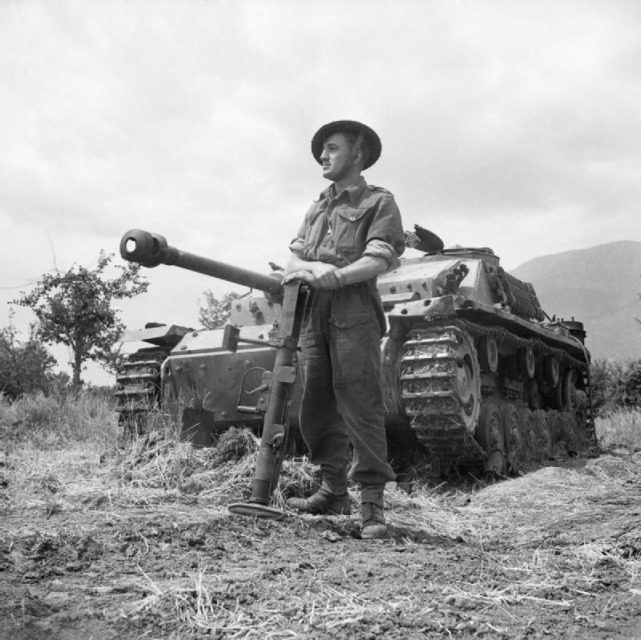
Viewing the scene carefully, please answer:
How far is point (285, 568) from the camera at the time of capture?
125 inches

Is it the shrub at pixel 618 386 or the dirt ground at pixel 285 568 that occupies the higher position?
the shrub at pixel 618 386

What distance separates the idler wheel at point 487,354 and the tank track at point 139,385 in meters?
3.15

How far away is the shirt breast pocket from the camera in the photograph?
4555mm

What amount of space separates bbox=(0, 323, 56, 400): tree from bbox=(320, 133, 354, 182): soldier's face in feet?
34.4

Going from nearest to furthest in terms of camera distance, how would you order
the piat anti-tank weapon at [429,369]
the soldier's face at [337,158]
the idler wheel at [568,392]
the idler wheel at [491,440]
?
the soldier's face at [337,158] < the piat anti-tank weapon at [429,369] < the idler wheel at [491,440] < the idler wheel at [568,392]

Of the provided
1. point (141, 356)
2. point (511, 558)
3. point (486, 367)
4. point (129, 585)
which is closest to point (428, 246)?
point (486, 367)

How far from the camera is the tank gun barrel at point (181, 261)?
12.9 feet

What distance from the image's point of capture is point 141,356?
29.2 ft

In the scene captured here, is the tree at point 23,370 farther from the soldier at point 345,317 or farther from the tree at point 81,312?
the soldier at point 345,317

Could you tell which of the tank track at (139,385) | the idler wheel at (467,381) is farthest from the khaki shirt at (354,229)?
the tank track at (139,385)

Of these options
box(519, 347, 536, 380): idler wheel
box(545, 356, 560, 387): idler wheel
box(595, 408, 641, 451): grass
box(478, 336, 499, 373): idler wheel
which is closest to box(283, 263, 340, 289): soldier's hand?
box(478, 336, 499, 373): idler wheel

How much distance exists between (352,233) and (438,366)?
2.66 m

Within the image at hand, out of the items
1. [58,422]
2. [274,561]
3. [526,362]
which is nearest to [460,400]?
[526,362]

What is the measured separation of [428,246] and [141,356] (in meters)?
3.35
